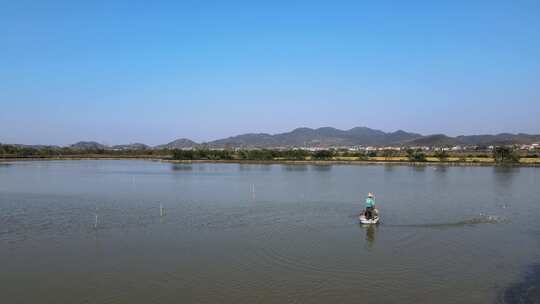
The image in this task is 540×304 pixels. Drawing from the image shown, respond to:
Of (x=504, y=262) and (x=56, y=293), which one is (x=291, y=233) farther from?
(x=56, y=293)

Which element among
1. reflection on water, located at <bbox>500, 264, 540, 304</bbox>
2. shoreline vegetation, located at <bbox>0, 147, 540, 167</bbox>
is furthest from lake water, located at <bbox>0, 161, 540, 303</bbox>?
shoreline vegetation, located at <bbox>0, 147, 540, 167</bbox>

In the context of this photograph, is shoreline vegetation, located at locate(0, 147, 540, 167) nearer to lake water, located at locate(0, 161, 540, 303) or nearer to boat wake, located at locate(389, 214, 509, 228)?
lake water, located at locate(0, 161, 540, 303)

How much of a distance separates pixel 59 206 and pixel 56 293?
53.9 ft

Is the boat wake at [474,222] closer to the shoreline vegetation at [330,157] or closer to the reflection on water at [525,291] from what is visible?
the reflection on water at [525,291]

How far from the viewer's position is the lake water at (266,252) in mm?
11586

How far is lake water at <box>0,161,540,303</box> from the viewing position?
456 inches

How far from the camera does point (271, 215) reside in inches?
933

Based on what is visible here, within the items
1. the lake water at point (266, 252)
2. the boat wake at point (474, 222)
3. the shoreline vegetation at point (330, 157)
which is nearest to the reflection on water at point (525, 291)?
the lake water at point (266, 252)

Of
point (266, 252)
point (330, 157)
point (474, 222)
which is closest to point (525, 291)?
point (266, 252)

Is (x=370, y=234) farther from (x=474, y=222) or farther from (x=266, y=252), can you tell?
(x=474, y=222)

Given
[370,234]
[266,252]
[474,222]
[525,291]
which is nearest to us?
[525,291]

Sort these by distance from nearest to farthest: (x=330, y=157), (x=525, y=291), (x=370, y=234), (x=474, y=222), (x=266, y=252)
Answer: (x=525, y=291)
(x=266, y=252)
(x=370, y=234)
(x=474, y=222)
(x=330, y=157)

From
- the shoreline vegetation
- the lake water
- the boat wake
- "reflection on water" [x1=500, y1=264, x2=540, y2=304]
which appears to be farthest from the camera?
the shoreline vegetation

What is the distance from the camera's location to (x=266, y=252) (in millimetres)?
15484
